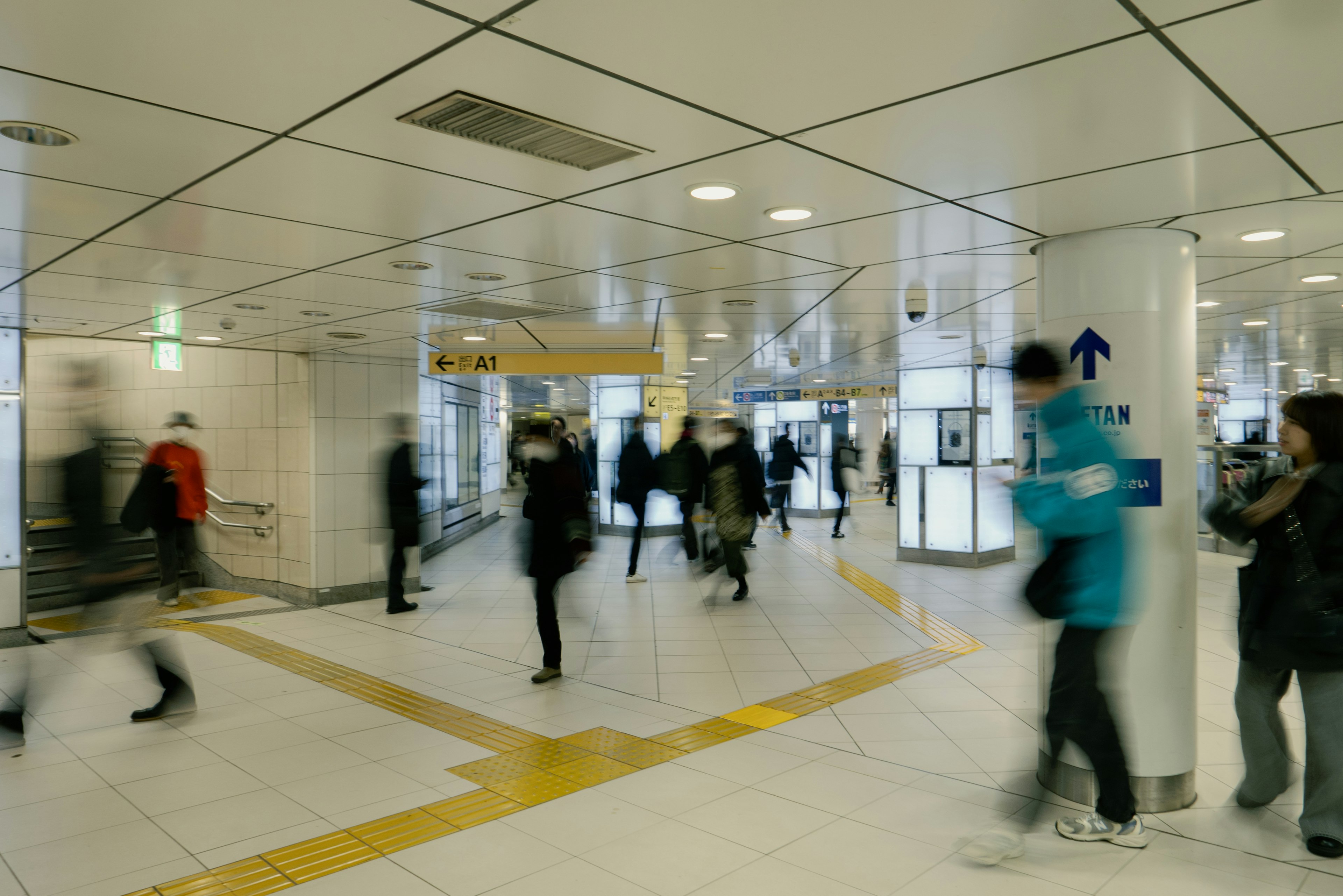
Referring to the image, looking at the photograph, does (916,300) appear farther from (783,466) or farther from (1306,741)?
(783,466)

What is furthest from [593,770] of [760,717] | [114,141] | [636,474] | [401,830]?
[636,474]

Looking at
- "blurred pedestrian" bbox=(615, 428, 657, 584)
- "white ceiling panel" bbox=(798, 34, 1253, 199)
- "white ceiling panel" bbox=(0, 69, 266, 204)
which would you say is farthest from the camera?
"blurred pedestrian" bbox=(615, 428, 657, 584)

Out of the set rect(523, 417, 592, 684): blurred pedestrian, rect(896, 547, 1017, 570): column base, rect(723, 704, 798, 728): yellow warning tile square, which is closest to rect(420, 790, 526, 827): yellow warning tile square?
rect(723, 704, 798, 728): yellow warning tile square

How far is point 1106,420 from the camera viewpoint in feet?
12.7

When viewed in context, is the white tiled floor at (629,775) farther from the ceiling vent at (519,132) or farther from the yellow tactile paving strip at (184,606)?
the ceiling vent at (519,132)

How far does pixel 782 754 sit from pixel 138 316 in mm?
6006

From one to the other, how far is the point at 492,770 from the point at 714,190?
303 centimetres

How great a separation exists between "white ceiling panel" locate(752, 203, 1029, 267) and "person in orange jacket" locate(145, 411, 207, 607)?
545 cm

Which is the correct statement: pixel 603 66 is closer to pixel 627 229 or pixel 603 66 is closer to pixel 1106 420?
pixel 627 229

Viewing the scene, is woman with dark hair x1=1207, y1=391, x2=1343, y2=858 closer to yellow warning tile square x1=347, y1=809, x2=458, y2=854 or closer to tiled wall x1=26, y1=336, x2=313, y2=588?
yellow warning tile square x1=347, y1=809, x2=458, y2=854

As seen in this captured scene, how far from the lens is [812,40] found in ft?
6.89

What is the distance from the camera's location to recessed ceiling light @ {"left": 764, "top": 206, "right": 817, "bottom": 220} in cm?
370

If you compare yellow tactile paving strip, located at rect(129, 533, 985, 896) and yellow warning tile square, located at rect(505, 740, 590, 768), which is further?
yellow warning tile square, located at rect(505, 740, 590, 768)

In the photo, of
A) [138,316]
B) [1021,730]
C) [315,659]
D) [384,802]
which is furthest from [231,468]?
[1021,730]
